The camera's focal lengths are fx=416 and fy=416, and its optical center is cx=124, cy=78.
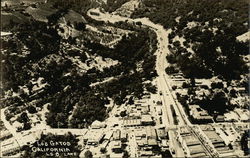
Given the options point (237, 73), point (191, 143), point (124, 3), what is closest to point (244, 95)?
point (237, 73)

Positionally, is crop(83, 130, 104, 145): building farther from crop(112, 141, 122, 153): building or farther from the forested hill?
the forested hill

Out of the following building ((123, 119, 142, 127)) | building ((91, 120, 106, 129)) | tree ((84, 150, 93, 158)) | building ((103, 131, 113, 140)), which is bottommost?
tree ((84, 150, 93, 158))

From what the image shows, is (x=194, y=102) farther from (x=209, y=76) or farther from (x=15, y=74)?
(x=15, y=74)

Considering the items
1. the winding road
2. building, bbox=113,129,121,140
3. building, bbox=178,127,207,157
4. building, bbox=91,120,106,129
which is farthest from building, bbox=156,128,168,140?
building, bbox=91,120,106,129

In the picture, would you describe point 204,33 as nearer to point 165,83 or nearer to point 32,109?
point 165,83

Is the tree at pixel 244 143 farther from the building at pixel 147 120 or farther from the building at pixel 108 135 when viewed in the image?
the building at pixel 108 135
